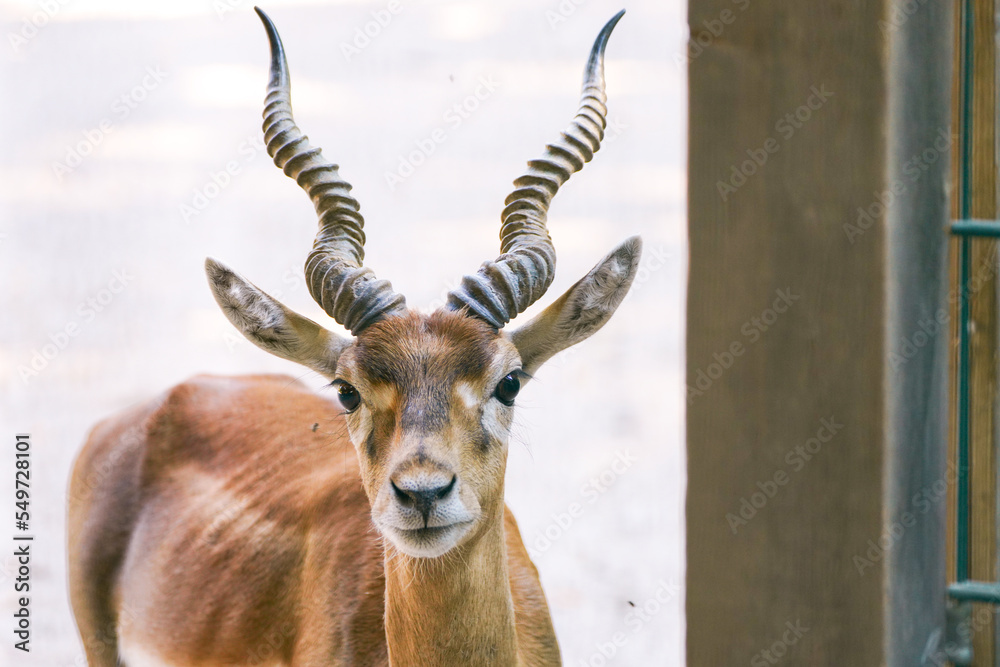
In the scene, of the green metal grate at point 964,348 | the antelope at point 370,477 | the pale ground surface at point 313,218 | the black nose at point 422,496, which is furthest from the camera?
the pale ground surface at point 313,218

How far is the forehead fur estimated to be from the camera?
2250 mm

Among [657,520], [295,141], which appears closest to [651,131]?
[657,520]

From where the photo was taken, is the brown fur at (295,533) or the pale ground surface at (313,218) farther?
the pale ground surface at (313,218)

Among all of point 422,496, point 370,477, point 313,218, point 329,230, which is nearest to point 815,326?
point 422,496

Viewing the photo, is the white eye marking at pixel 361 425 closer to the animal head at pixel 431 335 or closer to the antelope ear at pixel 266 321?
the animal head at pixel 431 335

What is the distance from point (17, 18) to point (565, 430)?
389cm

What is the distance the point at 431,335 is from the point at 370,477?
371 millimetres

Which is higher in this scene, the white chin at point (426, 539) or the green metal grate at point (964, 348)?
the green metal grate at point (964, 348)

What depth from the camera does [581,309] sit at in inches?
96.2

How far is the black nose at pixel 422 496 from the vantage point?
2.02 meters

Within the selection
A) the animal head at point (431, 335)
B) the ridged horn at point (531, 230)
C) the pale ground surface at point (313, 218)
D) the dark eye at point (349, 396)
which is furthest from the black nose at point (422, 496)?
the pale ground surface at point (313, 218)

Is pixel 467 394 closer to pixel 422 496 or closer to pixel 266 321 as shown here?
pixel 422 496

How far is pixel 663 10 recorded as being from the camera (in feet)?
18.1

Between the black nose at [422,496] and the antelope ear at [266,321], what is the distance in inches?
21.6
